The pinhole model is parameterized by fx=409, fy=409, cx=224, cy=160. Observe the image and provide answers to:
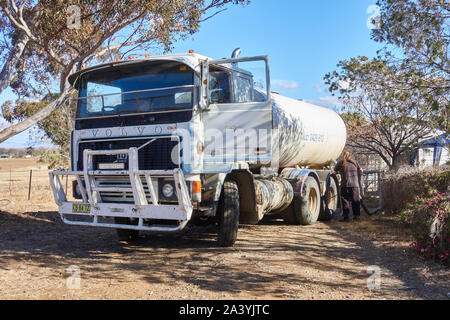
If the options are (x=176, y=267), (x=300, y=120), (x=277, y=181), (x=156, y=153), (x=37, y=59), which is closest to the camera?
(x=176, y=267)

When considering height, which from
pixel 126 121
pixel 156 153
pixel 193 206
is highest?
pixel 126 121

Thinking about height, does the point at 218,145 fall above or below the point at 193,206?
above

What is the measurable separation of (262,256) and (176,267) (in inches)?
57.1

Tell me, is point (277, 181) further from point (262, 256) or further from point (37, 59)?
point (37, 59)

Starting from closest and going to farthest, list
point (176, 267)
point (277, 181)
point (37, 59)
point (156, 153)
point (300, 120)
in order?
point (176, 267) → point (156, 153) → point (277, 181) → point (300, 120) → point (37, 59)

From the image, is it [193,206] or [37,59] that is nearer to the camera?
[193,206]

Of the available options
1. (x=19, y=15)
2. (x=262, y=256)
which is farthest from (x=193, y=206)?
(x=19, y=15)

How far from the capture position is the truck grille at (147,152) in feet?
21.1

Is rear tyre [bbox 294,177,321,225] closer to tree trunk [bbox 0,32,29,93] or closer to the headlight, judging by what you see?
the headlight

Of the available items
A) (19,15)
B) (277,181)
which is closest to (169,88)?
(277,181)

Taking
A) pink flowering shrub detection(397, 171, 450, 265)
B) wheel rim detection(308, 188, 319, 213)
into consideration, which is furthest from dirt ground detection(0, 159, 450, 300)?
wheel rim detection(308, 188, 319, 213)

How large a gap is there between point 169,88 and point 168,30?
6.16 m

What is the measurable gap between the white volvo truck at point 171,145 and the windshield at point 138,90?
2cm

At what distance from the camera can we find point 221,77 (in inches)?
285
